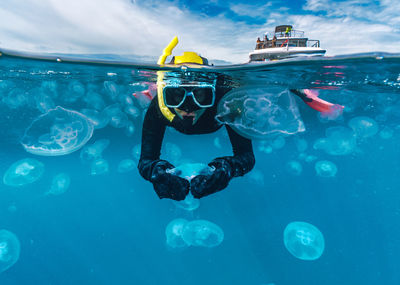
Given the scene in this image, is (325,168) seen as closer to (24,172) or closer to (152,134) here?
(152,134)

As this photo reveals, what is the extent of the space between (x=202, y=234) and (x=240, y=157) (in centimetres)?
463

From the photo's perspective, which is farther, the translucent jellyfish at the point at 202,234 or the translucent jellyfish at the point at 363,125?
the translucent jellyfish at the point at 363,125

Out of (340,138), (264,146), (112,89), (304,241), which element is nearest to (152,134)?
(304,241)

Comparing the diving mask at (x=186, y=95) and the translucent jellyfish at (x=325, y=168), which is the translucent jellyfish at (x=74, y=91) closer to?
the diving mask at (x=186, y=95)

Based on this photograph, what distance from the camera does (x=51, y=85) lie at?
8.70m

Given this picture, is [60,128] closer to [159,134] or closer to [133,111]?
[159,134]

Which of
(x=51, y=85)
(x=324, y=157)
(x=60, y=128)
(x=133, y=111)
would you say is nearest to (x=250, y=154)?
(x=60, y=128)

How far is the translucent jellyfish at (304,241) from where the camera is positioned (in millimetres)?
6586

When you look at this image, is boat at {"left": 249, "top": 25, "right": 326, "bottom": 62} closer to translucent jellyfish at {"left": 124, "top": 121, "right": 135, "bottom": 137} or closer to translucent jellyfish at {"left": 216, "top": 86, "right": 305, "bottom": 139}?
translucent jellyfish at {"left": 216, "top": 86, "right": 305, "bottom": 139}

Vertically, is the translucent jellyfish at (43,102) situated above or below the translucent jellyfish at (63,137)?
above

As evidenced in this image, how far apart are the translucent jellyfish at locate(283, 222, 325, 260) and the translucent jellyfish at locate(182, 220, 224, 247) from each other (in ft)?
7.62

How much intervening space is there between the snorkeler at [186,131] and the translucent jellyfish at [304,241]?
5173mm

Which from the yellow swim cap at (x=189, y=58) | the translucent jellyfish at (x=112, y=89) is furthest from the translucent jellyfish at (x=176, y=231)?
the translucent jellyfish at (x=112, y=89)

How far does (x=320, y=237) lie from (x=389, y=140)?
22156 millimetres
